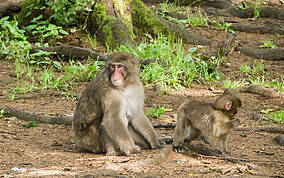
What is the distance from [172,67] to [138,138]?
3663mm

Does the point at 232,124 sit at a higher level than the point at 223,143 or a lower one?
higher

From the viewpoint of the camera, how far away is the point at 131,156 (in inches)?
232

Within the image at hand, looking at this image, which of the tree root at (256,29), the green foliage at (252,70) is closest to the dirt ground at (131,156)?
the green foliage at (252,70)

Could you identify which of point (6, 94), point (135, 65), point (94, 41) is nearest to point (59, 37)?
point (94, 41)

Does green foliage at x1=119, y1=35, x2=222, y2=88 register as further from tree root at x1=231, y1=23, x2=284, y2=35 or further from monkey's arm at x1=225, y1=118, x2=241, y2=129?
monkey's arm at x1=225, y1=118, x2=241, y2=129

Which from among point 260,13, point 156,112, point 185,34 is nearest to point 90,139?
point 156,112

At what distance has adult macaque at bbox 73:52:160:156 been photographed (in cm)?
599

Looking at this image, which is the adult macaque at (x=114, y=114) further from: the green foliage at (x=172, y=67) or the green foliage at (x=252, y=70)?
the green foliage at (x=252, y=70)

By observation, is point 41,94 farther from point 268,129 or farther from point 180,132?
point 268,129

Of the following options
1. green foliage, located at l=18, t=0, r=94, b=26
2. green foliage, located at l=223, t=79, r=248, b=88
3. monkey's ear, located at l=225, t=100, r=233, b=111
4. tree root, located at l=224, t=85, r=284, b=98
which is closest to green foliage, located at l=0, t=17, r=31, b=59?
green foliage, located at l=18, t=0, r=94, b=26

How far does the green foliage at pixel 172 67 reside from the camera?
9.72 m

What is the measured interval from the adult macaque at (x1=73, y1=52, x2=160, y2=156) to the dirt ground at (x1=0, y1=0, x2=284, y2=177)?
0.19 metres

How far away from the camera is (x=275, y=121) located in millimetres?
7723

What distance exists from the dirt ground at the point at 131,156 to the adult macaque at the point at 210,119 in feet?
0.72
